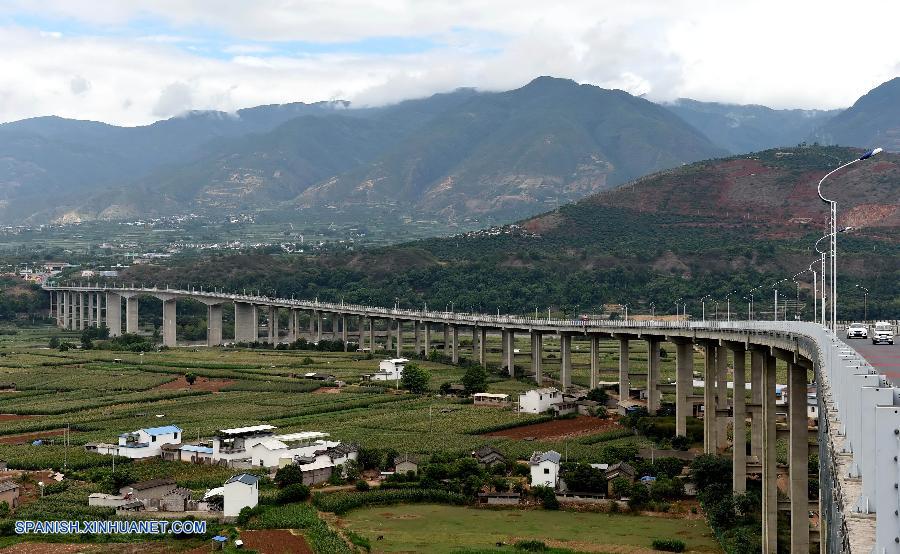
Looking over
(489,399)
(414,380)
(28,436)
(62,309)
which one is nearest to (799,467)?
(489,399)

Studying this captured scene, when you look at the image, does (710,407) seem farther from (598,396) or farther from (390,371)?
(390,371)

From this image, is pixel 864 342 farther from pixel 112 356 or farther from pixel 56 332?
pixel 56 332

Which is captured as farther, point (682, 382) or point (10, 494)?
point (682, 382)

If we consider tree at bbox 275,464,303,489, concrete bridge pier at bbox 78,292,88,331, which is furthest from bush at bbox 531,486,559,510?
concrete bridge pier at bbox 78,292,88,331

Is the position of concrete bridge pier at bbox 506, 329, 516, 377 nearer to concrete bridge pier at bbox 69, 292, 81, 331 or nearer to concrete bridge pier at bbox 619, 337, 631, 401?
concrete bridge pier at bbox 619, 337, 631, 401

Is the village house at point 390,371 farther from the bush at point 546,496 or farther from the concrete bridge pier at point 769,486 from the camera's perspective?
the concrete bridge pier at point 769,486

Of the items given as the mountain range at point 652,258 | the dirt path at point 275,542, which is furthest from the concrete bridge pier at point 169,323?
the dirt path at point 275,542

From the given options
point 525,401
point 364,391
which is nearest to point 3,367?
point 364,391
